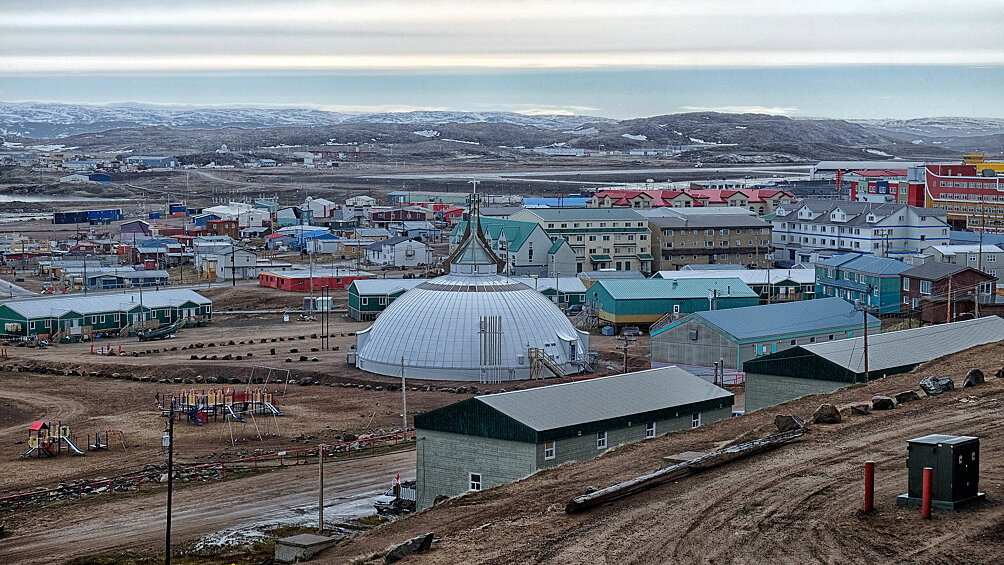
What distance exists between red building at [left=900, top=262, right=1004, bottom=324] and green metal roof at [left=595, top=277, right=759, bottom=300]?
6989mm

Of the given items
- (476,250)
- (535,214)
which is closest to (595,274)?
(535,214)

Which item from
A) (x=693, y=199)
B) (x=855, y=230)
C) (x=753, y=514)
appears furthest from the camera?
(x=693, y=199)

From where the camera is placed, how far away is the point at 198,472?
29.5 m

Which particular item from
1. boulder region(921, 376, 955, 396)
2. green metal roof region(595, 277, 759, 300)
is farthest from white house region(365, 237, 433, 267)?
boulder region(921, 376, 955, 396)

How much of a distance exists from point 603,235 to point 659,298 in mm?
19539

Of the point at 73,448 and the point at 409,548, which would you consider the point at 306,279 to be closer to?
the point at 73,448

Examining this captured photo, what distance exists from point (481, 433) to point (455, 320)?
19486mm

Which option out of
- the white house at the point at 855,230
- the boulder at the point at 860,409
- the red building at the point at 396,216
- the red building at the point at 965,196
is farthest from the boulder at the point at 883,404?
the red building at the point at 396,216

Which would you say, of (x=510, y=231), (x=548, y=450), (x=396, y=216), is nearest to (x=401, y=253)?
(x=510, y=231)

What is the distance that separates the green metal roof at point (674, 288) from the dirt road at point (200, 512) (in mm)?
27313

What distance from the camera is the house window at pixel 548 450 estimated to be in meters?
24.2

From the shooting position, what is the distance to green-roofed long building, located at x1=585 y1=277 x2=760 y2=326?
54.8m

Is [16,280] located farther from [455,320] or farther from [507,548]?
[507,548]

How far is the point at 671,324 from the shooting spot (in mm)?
43875
